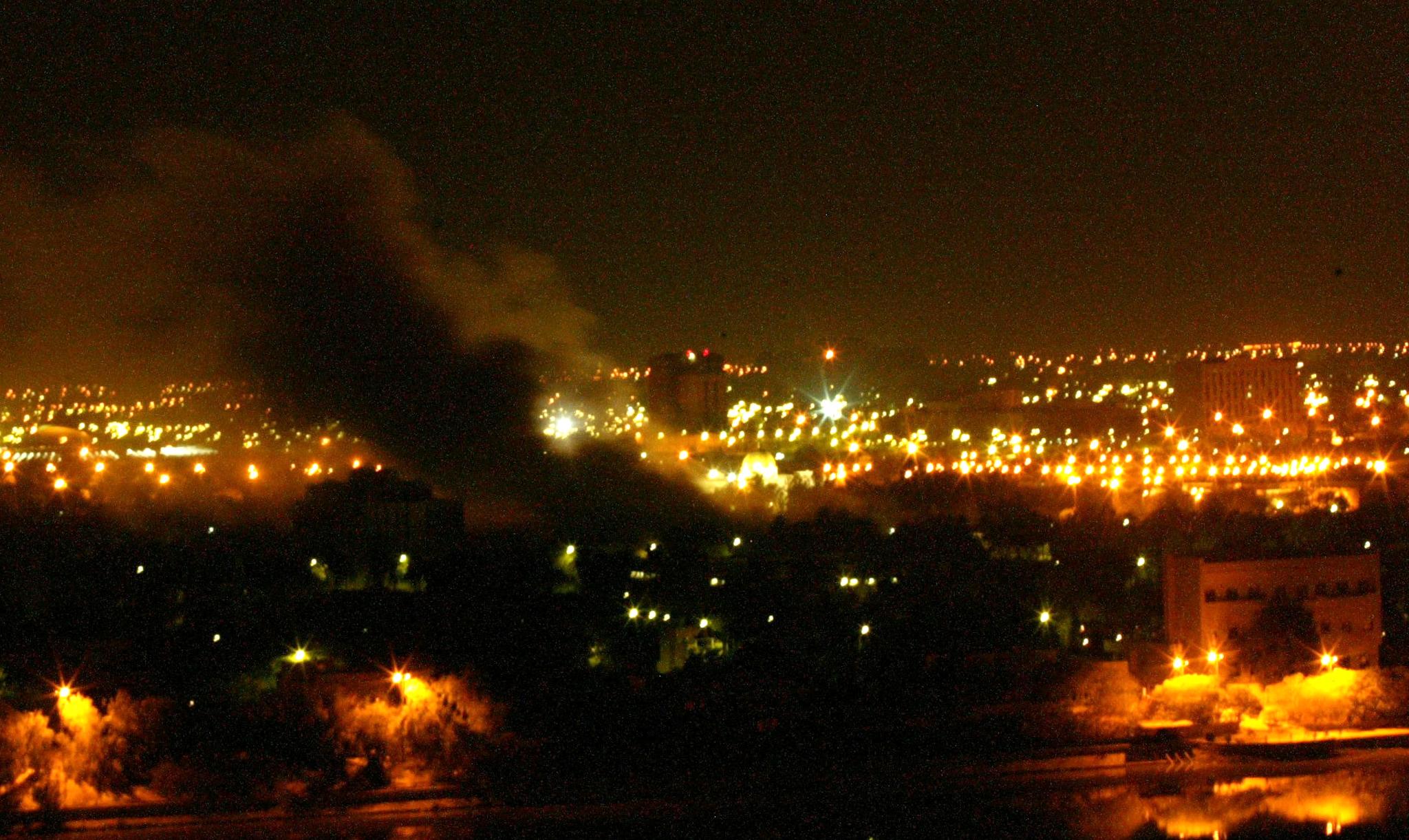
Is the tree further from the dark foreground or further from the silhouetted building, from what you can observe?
the silhouetted building

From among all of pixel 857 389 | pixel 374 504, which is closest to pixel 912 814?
pixel 374 504

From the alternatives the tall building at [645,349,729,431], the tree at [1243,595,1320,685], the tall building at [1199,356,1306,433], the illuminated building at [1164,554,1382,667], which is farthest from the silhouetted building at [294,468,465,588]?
the tall building at [1199,356,1306,433]

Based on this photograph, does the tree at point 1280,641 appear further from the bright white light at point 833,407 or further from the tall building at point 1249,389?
the tall building at point 1249,389

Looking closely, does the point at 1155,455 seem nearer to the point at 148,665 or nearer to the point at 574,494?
the point at 574,494

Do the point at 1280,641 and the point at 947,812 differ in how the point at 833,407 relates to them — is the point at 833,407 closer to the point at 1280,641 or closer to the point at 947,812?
the point at 1280,641

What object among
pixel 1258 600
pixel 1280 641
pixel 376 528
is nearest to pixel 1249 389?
pixel 376 528

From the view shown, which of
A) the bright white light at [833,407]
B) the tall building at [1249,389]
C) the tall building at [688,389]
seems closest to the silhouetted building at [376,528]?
the tall building at [688,389]
